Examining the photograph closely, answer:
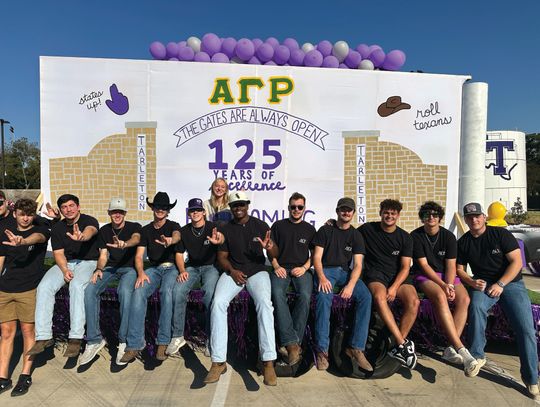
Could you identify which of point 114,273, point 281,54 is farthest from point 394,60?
point 114,273

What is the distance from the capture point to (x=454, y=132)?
16.9ft

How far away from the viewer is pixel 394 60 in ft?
17.5

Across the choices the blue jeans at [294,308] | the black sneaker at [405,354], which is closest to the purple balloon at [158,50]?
the blue jeans at [294,308]

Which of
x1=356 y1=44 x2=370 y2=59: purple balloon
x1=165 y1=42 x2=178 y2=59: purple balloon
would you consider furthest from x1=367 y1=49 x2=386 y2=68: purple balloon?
x1=165 y1=42 x2=178 y2=59: purple balloon

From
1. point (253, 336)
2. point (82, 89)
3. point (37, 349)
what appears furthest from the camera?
point (82, 89)

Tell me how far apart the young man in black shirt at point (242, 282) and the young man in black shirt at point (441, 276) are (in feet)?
4.74

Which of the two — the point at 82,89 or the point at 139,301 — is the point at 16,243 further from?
the point at 82,89

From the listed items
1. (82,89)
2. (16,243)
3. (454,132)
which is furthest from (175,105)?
(454,132)

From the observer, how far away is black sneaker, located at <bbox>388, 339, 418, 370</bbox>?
2.93 meters

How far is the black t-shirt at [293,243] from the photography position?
11.3 ft

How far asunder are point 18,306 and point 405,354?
3310 millimetres

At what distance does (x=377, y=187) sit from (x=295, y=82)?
1.95m

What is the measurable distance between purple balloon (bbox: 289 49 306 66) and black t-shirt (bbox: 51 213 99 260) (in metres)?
3.59

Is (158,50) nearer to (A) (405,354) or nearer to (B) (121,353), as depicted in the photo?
(B) (121,353)
